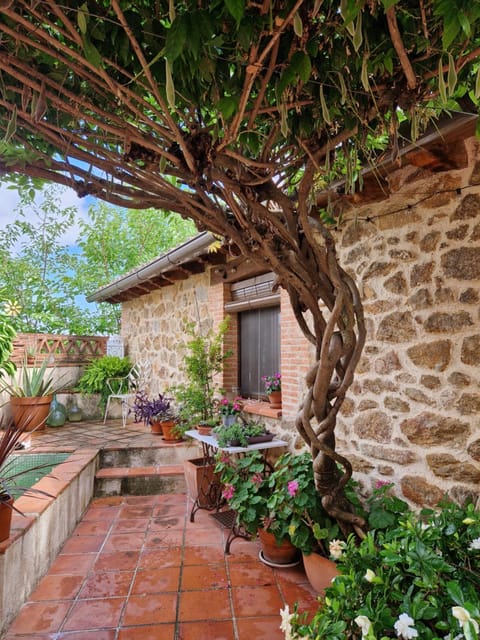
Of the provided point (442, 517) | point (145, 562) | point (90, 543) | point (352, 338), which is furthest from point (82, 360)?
point (442, 517)

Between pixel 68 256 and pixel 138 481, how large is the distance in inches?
348

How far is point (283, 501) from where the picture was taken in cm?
253

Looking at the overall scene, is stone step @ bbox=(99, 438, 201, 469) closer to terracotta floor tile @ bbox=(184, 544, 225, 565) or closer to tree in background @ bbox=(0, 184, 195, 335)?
terracotta floor tile @ bbox=(184, 544, 225, 565)

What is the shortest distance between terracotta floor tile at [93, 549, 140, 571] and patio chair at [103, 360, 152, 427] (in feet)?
12.0

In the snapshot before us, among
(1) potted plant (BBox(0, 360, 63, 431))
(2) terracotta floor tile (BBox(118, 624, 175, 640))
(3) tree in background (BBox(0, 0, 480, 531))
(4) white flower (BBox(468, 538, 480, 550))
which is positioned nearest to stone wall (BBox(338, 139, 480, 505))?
(3) tree in background (BBox(0, 0, 480, 531))

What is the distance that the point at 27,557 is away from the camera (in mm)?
2420

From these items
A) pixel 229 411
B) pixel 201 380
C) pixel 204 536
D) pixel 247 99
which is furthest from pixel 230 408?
pixel 247 99

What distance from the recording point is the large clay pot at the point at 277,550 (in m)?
2.72

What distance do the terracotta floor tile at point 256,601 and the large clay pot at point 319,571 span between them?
22 cm

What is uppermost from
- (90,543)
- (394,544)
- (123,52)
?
(123,52)

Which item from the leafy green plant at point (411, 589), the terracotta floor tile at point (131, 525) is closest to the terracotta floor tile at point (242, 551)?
the terracotta floor tile at point (131, 525)

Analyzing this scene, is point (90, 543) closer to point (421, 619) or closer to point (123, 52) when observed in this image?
point (421, 619)

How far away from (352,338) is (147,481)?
309 centimetres

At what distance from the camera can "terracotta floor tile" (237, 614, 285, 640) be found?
6.75 ft
